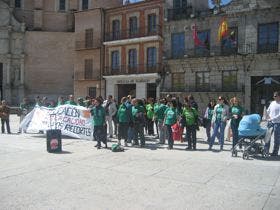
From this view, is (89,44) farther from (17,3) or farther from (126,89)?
(17,3)

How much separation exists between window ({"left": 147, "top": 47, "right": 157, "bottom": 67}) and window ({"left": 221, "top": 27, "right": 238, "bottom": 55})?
721cm

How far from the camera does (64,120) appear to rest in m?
16.3

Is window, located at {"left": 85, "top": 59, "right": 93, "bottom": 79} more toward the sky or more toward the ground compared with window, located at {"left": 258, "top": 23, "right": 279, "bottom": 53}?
more toward the ground

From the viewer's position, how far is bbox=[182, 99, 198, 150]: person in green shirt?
13078mm

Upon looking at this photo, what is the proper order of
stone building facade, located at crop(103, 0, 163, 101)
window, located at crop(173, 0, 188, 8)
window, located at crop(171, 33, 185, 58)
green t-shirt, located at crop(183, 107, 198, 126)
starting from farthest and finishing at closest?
stone building facade, located at crop(103, 0, 163, 101)
window, located at crop(173, 0, 188, 8)
window, located at crop(171, 33, 185, 58)
green t-shirt, located at crop(183, 107, 198, 126)

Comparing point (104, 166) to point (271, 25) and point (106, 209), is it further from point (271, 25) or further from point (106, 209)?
point (271, 25)

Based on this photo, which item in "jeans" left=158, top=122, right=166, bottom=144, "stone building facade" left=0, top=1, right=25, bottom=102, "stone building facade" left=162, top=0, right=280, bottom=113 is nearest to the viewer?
"jeans" left=158, top=122, right=166, bottom=144

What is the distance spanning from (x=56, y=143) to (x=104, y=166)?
9.94 ft

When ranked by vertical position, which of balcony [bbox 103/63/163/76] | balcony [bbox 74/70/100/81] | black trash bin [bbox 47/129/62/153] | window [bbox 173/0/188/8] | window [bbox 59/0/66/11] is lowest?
black trash bin [bbox 47/129/62/153]

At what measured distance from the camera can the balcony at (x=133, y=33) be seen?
3578cm

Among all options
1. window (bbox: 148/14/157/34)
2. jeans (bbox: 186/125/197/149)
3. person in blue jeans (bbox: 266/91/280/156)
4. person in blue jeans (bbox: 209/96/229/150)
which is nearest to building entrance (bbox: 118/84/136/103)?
window (bbox: 148/14/157/34)

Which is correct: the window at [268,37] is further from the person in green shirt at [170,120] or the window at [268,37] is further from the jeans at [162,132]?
the person in green shirt at [170,120]

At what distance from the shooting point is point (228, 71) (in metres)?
31.0

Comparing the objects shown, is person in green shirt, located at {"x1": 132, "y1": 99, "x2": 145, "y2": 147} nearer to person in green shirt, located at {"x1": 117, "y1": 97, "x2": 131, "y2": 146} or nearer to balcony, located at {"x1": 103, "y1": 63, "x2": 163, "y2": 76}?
person in green shirt, located at {"x1": 117, "y1": 97, "x2": 131, "y2": 146}
